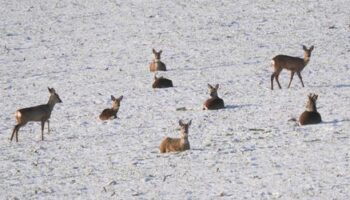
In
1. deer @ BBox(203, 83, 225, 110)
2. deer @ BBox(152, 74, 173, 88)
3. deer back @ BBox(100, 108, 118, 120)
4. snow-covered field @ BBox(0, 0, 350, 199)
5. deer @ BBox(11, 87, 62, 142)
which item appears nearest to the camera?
snow-covered field @ BBox(0, 0, 350, 199)

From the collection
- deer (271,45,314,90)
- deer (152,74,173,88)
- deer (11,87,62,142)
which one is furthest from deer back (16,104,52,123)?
deer (271,45,314,90)

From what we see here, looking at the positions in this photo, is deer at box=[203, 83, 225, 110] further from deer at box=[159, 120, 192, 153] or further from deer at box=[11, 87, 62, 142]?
deer at box=[159, 120, 192, 153]

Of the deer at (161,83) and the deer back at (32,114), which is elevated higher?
the deer at (161,83)

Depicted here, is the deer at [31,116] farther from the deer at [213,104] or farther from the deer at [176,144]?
the deer at [213,104]

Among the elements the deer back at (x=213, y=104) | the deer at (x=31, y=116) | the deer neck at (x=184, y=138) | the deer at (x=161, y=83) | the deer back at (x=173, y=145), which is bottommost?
the deer back at (x=173, y=145)

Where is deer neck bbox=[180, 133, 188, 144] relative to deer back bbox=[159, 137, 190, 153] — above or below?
above

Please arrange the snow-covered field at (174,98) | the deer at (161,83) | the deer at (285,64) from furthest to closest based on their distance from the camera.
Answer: the deer at (161,83), the deer at (285,64), the snow-covered field at (174,98)

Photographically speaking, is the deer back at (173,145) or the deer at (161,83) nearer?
the deer back at (173,145)

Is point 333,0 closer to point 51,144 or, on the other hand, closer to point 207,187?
point 51,144

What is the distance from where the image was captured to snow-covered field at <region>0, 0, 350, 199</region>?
14.4m

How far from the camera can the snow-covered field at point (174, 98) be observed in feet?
47.3

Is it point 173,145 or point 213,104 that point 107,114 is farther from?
point 173,145

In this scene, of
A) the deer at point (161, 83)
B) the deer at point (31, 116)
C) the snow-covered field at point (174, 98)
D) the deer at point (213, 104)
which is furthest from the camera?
the deer at point (161, 83)

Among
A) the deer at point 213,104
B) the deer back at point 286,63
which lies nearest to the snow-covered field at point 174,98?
the deer at point 213,104
